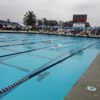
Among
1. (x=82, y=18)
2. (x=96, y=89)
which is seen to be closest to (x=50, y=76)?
(x=96, y=89)

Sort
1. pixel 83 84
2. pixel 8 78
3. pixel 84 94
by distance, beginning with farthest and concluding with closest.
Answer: pixel 8 78
pixel 83 84
pixel 84 94

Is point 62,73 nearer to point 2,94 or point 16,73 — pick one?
point 16,73

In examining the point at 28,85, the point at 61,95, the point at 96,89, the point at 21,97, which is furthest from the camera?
the point at 28,85

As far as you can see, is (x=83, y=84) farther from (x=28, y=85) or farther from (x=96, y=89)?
(x=28, y=85)

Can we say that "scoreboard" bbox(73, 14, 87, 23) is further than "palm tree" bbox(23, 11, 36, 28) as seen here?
No

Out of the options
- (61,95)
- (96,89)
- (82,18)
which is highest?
(82,18)

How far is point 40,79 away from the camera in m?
3.35

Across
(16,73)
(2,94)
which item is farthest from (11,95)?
(16,73)

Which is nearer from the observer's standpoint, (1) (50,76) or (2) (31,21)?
(1) (50,76)

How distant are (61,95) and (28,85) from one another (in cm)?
81

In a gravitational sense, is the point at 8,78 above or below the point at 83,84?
below

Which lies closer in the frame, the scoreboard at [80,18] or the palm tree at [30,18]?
the scoreboard at [80,18]

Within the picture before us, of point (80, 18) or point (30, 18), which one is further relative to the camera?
point (30, 18)

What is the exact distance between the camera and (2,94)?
241cm
